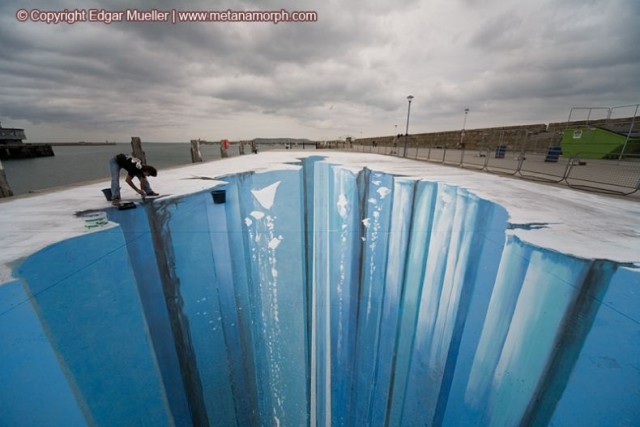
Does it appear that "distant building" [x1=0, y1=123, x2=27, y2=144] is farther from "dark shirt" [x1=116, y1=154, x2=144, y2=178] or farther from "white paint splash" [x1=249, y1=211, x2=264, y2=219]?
"white paint splash" [x1=249, y1=211, x2=264, y2=219]

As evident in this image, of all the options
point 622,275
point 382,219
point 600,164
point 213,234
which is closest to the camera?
point 622,275

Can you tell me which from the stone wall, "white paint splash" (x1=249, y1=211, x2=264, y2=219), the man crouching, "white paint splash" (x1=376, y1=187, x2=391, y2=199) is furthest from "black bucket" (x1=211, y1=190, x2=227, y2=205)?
the stone wall

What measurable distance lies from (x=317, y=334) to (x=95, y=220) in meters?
5.48

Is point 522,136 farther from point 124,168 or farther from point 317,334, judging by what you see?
point 124,168

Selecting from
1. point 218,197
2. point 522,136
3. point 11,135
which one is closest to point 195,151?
point 218,197

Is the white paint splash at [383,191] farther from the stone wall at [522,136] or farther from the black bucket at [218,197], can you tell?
the stone wall at [522,136]

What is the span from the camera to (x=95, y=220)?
17.4ft

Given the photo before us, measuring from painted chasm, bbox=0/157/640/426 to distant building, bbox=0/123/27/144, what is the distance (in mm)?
83886

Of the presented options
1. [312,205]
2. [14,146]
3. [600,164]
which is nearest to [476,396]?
[312,205]

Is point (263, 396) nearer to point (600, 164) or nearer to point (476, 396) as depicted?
point (476, 396)

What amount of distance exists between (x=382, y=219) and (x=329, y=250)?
7.04 ft

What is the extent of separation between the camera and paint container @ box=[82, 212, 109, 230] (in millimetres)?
A: 4984

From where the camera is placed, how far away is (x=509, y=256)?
394 cm

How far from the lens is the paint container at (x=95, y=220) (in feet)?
16.4
